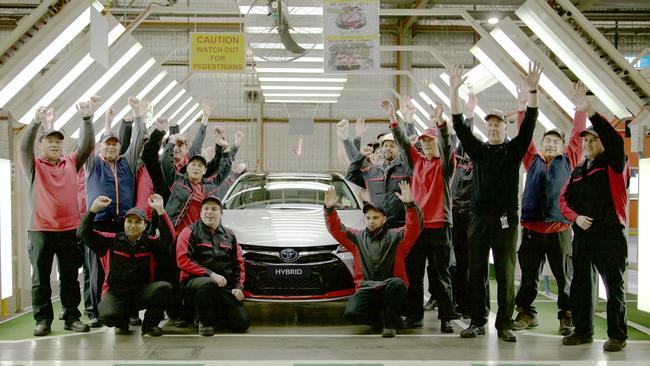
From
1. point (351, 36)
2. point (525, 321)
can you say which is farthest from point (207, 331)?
point (351, 36)

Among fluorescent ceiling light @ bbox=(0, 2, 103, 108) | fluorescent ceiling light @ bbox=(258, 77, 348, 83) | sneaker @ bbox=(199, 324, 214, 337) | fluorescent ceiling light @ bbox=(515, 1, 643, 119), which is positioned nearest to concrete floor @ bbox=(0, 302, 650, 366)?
sneaker @ bbox=(199, 324, 214, 337)

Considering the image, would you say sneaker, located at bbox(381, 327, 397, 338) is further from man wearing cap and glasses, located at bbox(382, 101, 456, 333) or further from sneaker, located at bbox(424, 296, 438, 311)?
sneaker, located at bbox(424, 296, 438, 311)

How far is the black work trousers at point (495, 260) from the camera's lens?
209 inches

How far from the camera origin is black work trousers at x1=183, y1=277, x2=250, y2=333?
544 cm

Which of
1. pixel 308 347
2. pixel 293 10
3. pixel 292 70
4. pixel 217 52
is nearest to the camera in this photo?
pixel 308 347

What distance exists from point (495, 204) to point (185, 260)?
2562 mm

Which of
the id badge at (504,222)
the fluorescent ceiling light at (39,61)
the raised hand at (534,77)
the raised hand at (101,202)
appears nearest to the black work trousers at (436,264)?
the id badge at (504,222)

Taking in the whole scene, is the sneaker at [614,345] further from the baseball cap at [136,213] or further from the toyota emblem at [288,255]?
the baseball cap at [136,213]

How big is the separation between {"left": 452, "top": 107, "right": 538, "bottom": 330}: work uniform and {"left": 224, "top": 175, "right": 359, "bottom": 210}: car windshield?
1.68 m

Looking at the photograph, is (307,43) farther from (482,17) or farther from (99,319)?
(482,17)

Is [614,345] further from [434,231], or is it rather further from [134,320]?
[134,320]

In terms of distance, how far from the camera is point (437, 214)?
570cm

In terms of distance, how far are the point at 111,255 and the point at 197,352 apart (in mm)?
1177

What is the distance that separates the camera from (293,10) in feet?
26.4
